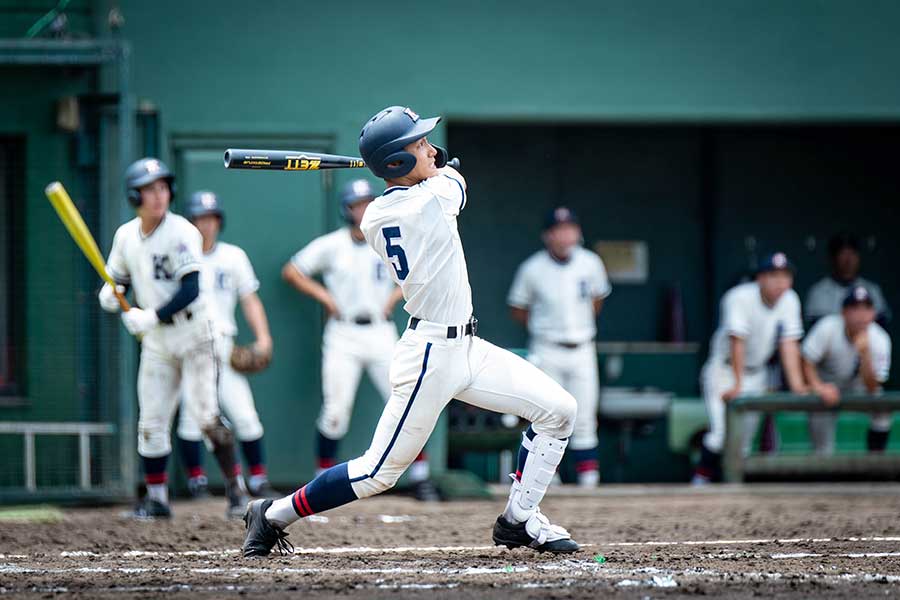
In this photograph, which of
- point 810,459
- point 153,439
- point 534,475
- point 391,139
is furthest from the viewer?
point 810,459

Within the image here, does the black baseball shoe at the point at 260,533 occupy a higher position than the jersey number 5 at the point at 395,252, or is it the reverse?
the jersey number 5 at the point at 395,252

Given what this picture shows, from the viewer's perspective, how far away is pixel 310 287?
343 inches

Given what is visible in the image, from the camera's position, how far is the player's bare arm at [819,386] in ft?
28.8

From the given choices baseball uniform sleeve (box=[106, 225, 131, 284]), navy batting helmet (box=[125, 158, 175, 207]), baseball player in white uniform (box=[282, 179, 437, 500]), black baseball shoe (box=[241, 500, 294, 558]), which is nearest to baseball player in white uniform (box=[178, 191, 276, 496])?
baseball player in white uniform (box=[282, 179, 437, 500])

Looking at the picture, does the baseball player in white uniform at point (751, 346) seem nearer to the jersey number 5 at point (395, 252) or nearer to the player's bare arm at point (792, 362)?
the player's bare arm at point (792, 362)

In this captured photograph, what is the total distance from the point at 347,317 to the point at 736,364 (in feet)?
8.41

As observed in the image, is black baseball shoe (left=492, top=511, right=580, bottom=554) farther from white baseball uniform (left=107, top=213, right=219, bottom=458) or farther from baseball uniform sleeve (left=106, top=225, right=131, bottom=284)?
baseball uniform sleeve (left=106, top=225, right=131, bottom=284)

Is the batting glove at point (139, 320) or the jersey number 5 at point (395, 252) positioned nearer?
the jersey number 5 at point (395, 252)

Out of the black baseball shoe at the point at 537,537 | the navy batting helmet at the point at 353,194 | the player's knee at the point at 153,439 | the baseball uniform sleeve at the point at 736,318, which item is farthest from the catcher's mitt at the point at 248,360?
the black baseball shoe at the point at 537,537

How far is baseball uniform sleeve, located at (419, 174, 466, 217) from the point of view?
517 cm

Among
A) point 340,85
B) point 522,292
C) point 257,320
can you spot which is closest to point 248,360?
point 257,320

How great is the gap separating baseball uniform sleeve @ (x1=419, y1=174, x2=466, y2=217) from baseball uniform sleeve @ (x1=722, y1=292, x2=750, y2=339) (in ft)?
14.5

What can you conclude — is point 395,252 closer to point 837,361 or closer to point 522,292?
point 522,292

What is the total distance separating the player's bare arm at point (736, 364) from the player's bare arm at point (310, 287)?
261 centimetres
